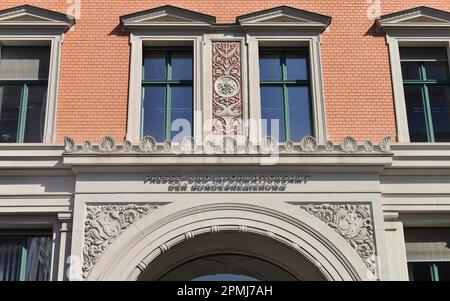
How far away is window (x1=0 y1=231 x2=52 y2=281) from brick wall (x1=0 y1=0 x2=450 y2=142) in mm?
1923

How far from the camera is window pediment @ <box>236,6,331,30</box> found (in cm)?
1441

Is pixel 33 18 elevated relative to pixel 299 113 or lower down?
elevated

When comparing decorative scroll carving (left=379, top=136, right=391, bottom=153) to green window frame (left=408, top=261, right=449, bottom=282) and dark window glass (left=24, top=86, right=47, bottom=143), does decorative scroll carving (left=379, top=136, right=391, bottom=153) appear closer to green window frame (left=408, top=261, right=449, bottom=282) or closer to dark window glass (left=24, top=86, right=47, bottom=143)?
green window frame (left=408, top=261, right=449, bottom=282)

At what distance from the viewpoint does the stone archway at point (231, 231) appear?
39.4 feet

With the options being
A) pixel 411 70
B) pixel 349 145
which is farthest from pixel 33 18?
pixel 411 70

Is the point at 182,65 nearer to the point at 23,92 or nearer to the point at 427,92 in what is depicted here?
the point at 23,92

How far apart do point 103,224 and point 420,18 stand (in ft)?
25.0

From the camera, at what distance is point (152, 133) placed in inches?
543

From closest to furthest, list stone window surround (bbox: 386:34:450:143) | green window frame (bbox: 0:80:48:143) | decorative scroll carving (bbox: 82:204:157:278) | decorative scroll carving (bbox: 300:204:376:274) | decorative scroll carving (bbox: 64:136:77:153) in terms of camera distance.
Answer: decorative scroll carving (bbox: 82:204:157:278) → decorative scroll carving (bbox: 300:204:376:274) → decorative scroll carving (bbox: 64:136:77:153) → green window frame (bbox: 0:80:48:143) → stone window surround (bbox: 386:34:450:143)

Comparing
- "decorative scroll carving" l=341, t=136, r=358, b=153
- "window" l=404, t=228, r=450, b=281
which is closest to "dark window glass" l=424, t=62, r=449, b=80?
"decorative scroll carving" l=341, t=136, r=358, b=153

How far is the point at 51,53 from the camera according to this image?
14.2m

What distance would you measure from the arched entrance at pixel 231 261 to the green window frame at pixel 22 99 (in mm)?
3699

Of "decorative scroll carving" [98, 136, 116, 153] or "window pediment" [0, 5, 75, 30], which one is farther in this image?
"window pediment" [0, 5, 75, 30]
